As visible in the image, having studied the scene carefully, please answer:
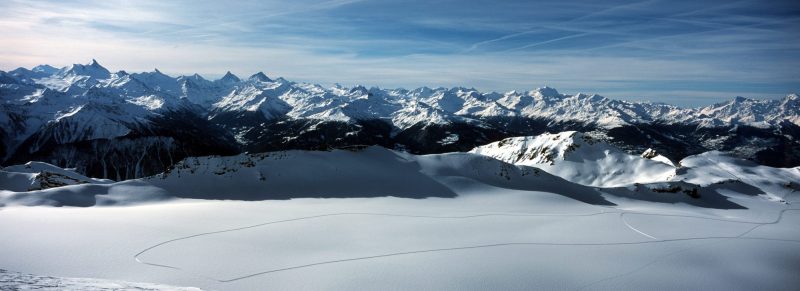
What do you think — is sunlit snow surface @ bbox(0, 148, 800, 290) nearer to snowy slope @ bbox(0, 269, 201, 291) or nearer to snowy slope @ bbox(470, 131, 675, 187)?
snowy slope @ bbox(0, 269, 201, 291)

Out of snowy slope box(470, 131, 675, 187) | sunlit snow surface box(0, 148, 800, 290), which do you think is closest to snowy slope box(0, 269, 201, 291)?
sunlit snow surface box(0, 148, 800, 290)

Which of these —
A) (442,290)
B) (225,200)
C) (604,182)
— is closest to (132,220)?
(225,200)

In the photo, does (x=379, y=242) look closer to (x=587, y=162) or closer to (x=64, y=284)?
(x=64, y=284)

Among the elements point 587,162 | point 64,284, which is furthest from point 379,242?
point 587,162

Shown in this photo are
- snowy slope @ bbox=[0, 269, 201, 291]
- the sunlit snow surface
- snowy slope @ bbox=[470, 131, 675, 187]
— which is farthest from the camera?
snowy slope @ bbox=[470, 131, 675, 187]

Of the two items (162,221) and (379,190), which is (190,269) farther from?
(379,190)

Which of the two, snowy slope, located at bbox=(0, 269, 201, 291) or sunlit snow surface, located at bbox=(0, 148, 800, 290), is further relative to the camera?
sunlit snow surface, located at bbox=(0, 148, 800, 290)

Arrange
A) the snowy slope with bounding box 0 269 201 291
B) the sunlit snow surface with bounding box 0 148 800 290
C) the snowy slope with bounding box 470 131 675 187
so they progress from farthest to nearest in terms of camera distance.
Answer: the snowy slope with bounding box 470 131 675 187 → the sunlit snow surface with bounding box 0 148 800 290 → the snowy slope with bounding box 0 269 201 291
